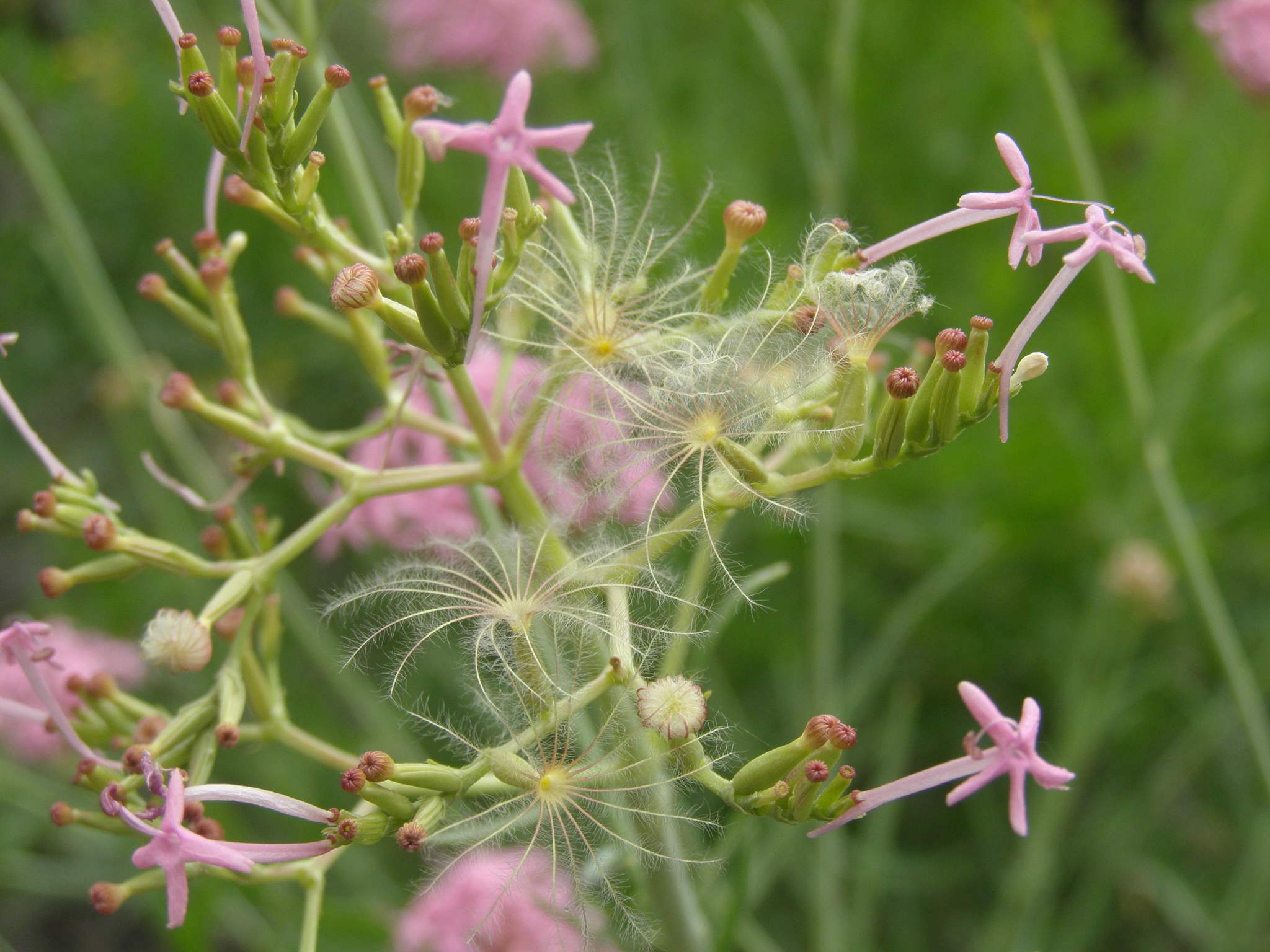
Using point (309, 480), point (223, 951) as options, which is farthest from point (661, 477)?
point (223, 951)


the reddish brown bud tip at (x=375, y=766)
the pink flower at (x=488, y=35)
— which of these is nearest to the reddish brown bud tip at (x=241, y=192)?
the reddish brown bud tip at (x=375, y=766)

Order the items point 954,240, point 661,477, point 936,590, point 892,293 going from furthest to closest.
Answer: point 954,240 < point 936,590 < point 661,477 < point 892,293

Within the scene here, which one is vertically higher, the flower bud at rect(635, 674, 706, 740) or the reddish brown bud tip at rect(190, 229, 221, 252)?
the reddish brown bud tip at rect(190, 229, 221, 252)

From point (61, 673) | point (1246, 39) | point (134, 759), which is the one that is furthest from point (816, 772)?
point (1246, 39)

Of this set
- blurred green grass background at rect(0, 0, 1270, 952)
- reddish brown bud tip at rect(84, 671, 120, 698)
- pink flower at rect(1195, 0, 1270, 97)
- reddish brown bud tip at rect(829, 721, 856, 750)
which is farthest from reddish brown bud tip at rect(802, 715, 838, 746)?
pink flower at rect(1195, 0, 1270, 97)

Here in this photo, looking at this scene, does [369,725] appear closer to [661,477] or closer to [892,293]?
[661,477]

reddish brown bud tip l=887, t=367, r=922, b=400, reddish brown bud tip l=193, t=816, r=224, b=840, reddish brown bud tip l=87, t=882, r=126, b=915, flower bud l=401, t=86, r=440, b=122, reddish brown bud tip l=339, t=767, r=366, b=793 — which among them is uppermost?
flower bud l=401, t=86, r=440, b=122

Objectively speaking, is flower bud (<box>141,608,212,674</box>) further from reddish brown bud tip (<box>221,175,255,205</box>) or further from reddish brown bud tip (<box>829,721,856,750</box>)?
reddish brown bud tip (<box>829,721,856,750</box>)
